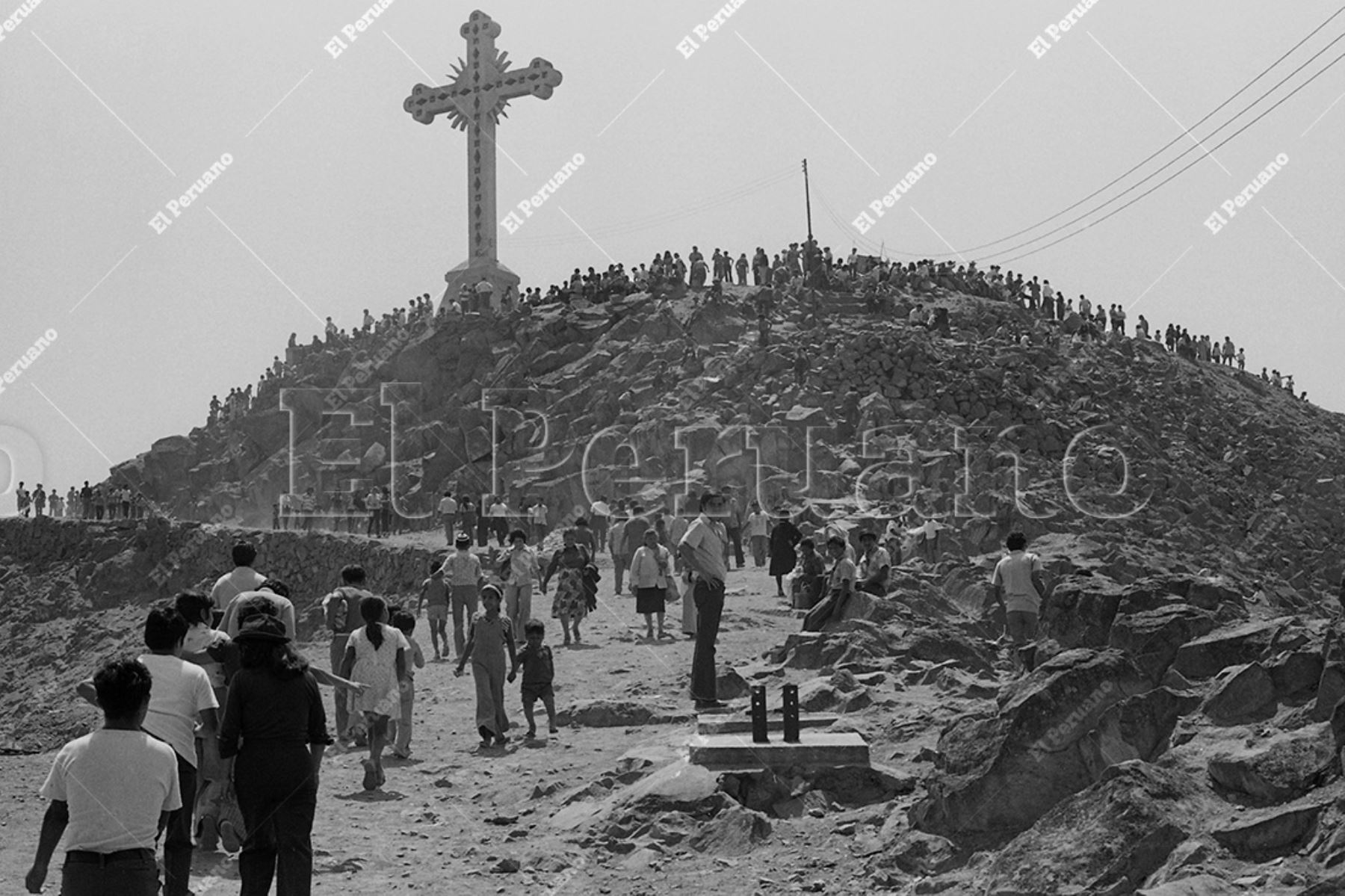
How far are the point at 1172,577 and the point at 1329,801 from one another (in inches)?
256

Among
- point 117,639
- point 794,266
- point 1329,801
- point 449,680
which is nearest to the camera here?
point 1329,801

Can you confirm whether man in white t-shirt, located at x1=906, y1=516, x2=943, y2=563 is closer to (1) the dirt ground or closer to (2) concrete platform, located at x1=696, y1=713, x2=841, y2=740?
(1) the dirt ground

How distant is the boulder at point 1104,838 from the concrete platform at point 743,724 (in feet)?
11.0

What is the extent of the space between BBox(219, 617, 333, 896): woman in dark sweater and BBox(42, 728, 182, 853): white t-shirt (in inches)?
45.7

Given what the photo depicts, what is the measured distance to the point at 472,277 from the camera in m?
44.5

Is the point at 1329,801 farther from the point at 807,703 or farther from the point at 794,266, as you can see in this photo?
the point at 794,266

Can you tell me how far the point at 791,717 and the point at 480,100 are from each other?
35.4 m

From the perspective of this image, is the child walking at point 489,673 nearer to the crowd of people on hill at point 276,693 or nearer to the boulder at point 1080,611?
the crowd of people on hill at point 276,693

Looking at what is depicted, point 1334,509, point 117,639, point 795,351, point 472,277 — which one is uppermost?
point 472,277

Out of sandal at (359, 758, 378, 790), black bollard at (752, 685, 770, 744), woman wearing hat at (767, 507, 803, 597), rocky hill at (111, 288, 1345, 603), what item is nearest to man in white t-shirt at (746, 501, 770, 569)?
rocky hill at (111, 288, 1345, 603)

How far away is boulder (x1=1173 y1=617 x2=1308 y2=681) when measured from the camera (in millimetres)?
8961

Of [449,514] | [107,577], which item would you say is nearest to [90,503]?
[107,577]

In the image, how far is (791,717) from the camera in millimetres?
9406

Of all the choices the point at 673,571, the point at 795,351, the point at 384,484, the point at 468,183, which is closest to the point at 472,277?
the point at 468,183
